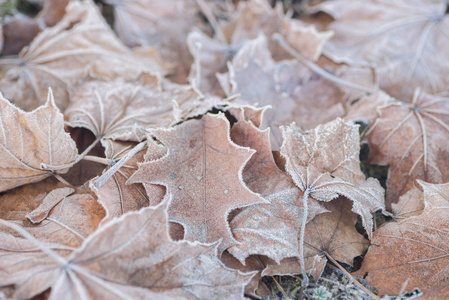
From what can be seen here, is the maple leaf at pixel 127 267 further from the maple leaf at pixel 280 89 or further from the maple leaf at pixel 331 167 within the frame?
the maple leaf at pixel 280 89

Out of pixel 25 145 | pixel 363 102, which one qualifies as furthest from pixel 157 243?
pixel 363 102

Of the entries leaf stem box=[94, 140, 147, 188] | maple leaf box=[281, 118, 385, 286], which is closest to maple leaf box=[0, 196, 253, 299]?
leaf stem box=[94, 140, 147, 188]

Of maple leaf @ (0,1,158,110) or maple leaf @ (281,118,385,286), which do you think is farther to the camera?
maple leaf @ (0,1,158,110)

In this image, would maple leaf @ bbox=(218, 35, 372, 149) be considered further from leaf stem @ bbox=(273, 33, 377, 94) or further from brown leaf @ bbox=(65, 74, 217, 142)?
brown leaf @ bbox=(65, 74, 217, 142)

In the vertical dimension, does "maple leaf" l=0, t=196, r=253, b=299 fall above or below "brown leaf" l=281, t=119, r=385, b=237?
below

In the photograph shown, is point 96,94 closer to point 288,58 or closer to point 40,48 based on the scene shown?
point 40,48

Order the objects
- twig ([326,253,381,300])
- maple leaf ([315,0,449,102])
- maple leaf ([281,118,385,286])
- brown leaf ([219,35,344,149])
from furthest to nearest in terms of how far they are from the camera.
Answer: maple leaf ([315,0,449,102]) → brown leaf ([219,35,344,149]) → maple leaf ([281,118,385,286]) → twig ([326,253,381,300])

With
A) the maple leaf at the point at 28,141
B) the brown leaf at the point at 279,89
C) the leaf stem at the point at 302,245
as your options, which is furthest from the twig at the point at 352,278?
the maple leaf at the point at 28,141
